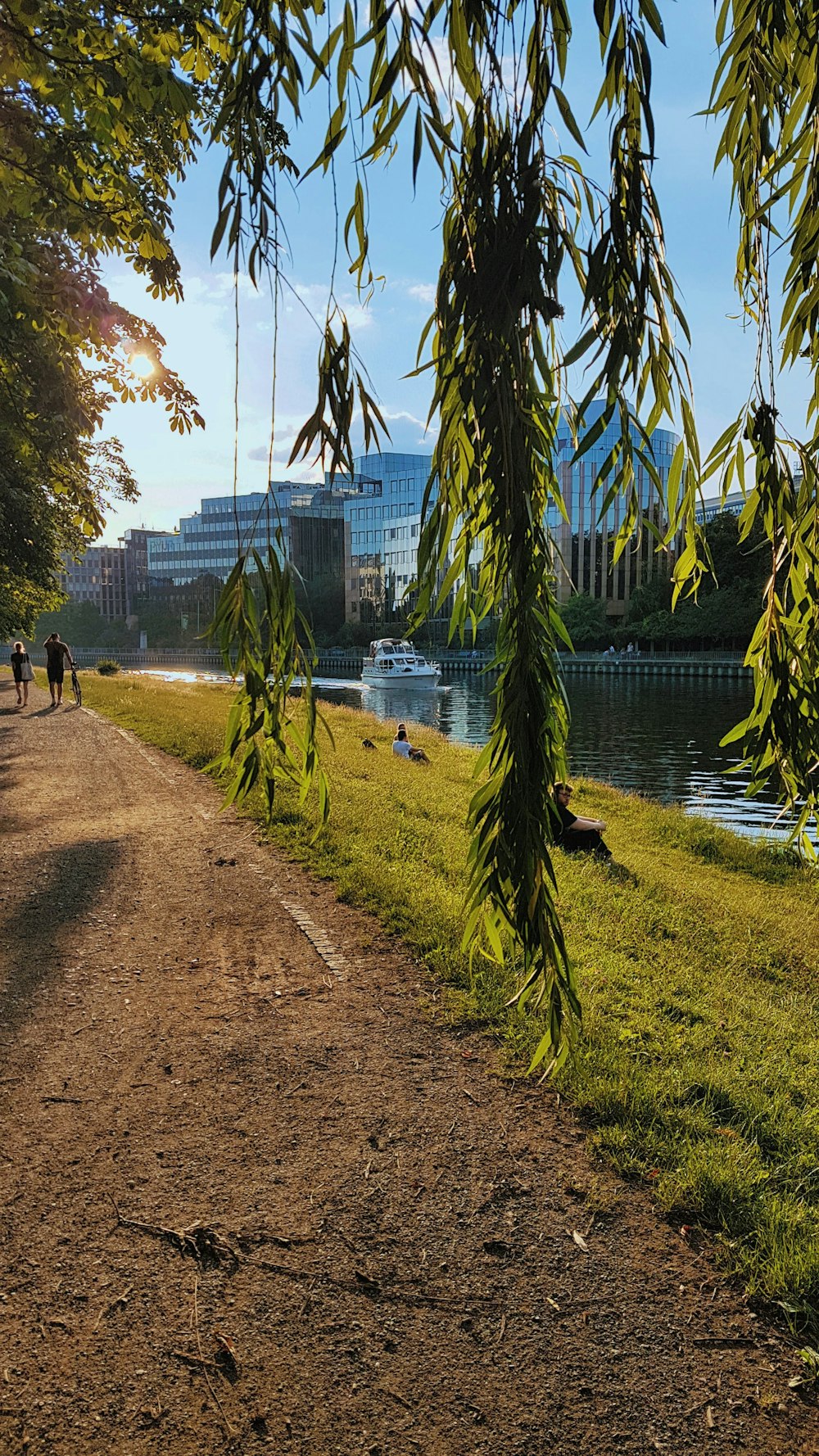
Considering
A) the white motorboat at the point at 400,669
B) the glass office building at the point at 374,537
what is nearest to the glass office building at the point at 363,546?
the glass office building at the point at 374,537

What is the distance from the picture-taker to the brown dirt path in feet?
7.58

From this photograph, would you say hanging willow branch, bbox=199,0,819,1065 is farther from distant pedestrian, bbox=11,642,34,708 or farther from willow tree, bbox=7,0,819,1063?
distant pedestrian, bbox=11,642,34,708

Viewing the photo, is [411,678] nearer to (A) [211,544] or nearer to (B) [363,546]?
(B) [363,546]

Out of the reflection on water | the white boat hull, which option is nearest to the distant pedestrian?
the reflection on water

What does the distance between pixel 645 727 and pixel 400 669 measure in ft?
105

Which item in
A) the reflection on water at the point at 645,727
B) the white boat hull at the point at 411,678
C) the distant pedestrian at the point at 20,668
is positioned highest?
the distant pedestrian at the point at 20,668

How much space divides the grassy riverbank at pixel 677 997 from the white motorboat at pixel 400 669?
50738 millimetres

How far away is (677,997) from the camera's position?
5.37 m

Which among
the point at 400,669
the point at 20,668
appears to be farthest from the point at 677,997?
the point at 400,669

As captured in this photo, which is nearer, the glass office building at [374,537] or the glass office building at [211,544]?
the glass office building at [374,537]

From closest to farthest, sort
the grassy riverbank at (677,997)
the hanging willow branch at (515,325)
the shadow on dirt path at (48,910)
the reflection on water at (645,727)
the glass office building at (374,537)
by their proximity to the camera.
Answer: the hanging willow branch at (515,325) → the grassy riverbank at (677,997) → the shadow on dirt path at (48,910) → the reflection on water at (645,727) → the glass office building at (374,537)

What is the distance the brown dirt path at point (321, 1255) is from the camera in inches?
91.0

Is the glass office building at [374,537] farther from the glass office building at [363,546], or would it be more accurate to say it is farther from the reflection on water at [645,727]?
the reflection on water at [645,727]

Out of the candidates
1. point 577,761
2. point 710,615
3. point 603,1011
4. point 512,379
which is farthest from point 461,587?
point 710,615
